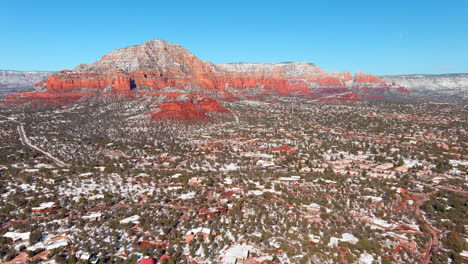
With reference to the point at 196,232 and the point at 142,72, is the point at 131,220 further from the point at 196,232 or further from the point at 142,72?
the point at 142,72

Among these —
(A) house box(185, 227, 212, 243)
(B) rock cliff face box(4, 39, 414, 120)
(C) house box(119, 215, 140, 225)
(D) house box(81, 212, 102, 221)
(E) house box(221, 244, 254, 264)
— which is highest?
(B) rock cliff face box(4, 39, 414, 120)

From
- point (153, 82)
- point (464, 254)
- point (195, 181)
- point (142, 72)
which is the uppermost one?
point (142, 72)

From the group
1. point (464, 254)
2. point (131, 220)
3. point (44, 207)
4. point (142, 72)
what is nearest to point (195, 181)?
point (131, 220)

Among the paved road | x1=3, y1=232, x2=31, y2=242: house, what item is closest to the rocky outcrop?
the paved road

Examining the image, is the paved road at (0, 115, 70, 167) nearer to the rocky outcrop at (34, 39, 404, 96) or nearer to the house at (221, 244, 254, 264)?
the house at (221, 244, 254, 264)

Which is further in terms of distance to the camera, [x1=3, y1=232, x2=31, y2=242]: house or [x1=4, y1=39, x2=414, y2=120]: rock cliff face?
[x1=4, y1=39, x2=414, y2=120]: rock cliff face

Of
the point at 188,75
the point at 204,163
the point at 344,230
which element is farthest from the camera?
the point at 188,75

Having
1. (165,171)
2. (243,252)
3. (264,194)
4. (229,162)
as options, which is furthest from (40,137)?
(243,252)

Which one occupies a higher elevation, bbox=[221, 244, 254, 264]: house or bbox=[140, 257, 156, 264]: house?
bbox=[140, 257, 156, 264]: house

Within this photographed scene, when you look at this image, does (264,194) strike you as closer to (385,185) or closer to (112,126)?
(385,185)

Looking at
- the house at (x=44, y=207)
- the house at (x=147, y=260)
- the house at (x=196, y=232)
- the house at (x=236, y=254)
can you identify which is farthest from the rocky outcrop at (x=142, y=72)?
the house at (x=236, y=254)

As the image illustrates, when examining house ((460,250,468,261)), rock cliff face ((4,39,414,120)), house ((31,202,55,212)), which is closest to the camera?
house ((460,250,468,261))
